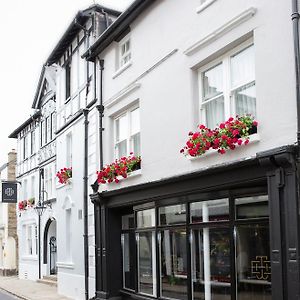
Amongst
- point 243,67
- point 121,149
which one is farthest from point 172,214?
point 243,67

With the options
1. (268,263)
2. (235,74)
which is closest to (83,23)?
(235,74)

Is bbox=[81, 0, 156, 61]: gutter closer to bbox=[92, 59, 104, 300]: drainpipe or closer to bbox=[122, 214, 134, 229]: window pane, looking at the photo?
bbox=[92, 59, 104, 300]: drainpipe

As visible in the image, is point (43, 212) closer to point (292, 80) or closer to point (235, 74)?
point (235, 74)

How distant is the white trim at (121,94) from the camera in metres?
13.5

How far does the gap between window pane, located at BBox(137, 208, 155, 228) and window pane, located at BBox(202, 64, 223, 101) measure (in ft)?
11.9

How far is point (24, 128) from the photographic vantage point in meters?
31.4

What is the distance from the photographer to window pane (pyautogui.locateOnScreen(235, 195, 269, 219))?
9.28m

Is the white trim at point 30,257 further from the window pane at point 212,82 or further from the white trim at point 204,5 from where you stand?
the white trim at point 204,5

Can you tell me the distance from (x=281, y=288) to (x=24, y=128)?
25334 millimetres

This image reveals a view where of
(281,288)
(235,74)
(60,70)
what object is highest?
(60,70)

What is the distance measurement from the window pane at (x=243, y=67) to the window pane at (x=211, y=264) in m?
2.90

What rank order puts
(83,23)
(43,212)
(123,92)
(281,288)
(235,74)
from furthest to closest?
(43,212)
(83,23)
(123,92)
(235,74)
(281,288)

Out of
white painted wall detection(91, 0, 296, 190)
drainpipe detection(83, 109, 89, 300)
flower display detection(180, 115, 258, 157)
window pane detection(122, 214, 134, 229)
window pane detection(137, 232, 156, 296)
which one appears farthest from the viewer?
drainpipe detection(83, 109, 89, 300)

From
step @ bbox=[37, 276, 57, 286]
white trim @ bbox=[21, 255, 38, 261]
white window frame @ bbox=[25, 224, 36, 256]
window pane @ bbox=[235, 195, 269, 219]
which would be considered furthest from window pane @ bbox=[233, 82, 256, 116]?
white window frame @ bbox=[25, 224, 36, 256]
